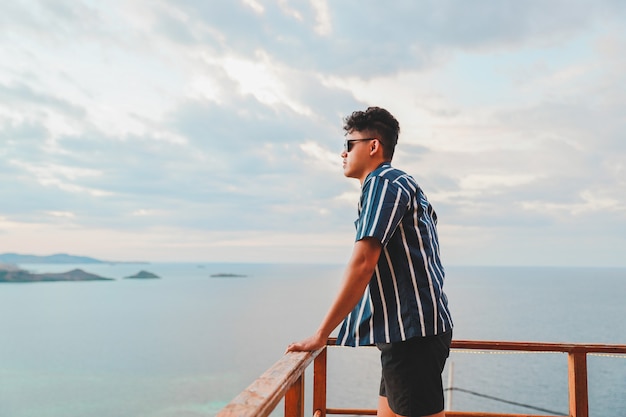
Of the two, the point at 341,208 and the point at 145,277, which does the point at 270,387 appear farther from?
the point at 145,277

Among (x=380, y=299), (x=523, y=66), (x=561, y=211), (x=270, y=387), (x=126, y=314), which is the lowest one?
(x=126, y=314)

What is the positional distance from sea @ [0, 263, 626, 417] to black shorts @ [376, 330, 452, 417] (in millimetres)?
28158

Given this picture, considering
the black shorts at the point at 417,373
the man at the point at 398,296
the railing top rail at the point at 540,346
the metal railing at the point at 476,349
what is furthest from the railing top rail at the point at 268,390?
the railing top rail at the point at 540,346

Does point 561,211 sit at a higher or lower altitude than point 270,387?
higher

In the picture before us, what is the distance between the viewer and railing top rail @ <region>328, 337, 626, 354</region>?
2.46 metres

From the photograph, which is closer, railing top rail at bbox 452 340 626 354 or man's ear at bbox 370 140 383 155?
man's ear at bbox 370 140 383 155

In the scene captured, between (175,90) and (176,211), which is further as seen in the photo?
(176,211)

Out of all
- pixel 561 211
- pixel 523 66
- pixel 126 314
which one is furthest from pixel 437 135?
pixel 126 314

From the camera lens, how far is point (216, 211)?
125375 millimetres

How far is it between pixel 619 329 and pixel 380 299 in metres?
75.0

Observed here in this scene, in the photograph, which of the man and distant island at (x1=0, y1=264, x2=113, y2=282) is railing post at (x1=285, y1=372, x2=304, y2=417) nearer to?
the man

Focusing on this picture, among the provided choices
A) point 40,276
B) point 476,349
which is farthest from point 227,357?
point 40,276

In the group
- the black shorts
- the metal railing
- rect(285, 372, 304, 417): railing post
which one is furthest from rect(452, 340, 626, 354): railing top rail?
rect(285, 372, 304, 417): railing post

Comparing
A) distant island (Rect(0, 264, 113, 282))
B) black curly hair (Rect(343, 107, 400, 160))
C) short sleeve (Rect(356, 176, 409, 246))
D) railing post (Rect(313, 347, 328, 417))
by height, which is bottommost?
distant island (Rect(0, 264, 113, 282))
